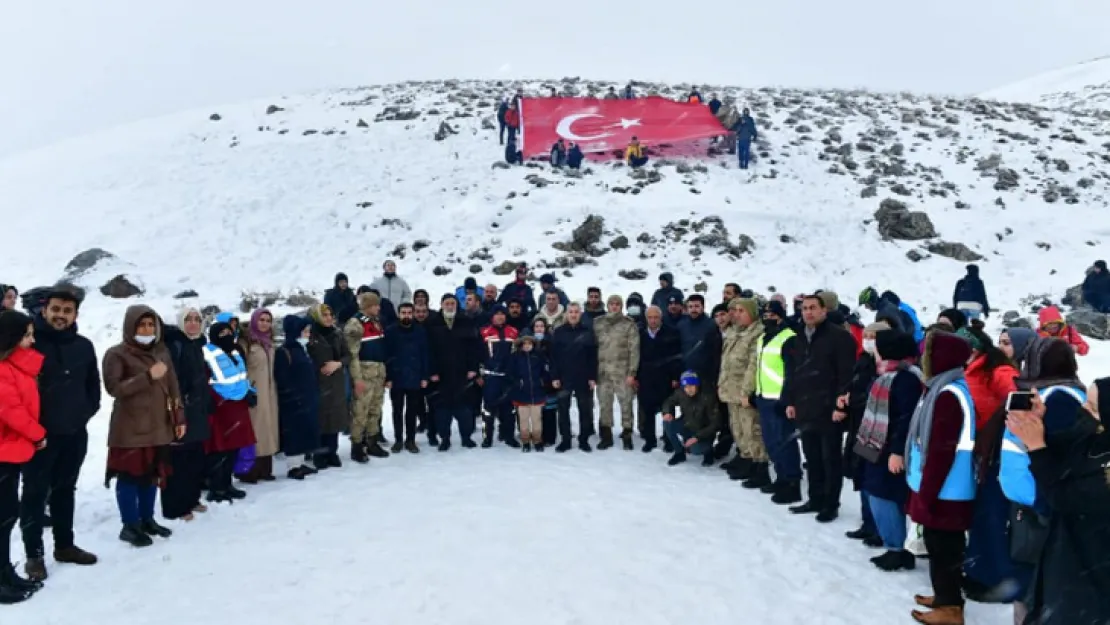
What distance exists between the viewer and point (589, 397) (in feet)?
33.2

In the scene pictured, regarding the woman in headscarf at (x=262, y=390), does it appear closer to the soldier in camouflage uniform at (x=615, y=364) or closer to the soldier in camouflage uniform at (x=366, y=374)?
the soldier in camouflage uniform at (x=366, y=374)

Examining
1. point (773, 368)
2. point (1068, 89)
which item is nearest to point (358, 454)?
point (773, 368)

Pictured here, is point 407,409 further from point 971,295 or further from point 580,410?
point 971,295

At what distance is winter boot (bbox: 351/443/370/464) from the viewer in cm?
910

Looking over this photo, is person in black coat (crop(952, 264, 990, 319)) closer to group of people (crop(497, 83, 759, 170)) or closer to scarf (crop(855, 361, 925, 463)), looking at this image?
scarf (crop(855, 361, 925, 463))

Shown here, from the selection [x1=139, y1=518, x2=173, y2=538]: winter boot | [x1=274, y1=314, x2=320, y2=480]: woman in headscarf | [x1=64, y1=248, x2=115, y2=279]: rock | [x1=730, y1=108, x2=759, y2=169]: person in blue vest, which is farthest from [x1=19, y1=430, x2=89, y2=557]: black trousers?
[x1=730, y1=108, x2=759, y2=169]: person in blue vest

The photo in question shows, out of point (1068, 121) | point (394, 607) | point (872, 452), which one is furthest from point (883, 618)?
point (1068, 121)

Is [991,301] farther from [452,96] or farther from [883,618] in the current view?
[452,96]

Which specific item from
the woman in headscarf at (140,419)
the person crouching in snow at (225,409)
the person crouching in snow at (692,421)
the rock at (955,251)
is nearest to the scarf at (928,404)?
the person crouching in snow at (692,421)

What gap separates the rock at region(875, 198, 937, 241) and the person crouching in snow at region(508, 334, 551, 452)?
18225 millimetres

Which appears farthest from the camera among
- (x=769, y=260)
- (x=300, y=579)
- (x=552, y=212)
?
(x=552, y=212)

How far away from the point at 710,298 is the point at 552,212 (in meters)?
7.42

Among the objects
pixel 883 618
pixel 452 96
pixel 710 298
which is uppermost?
pixel 452 96

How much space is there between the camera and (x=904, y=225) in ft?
78.1
